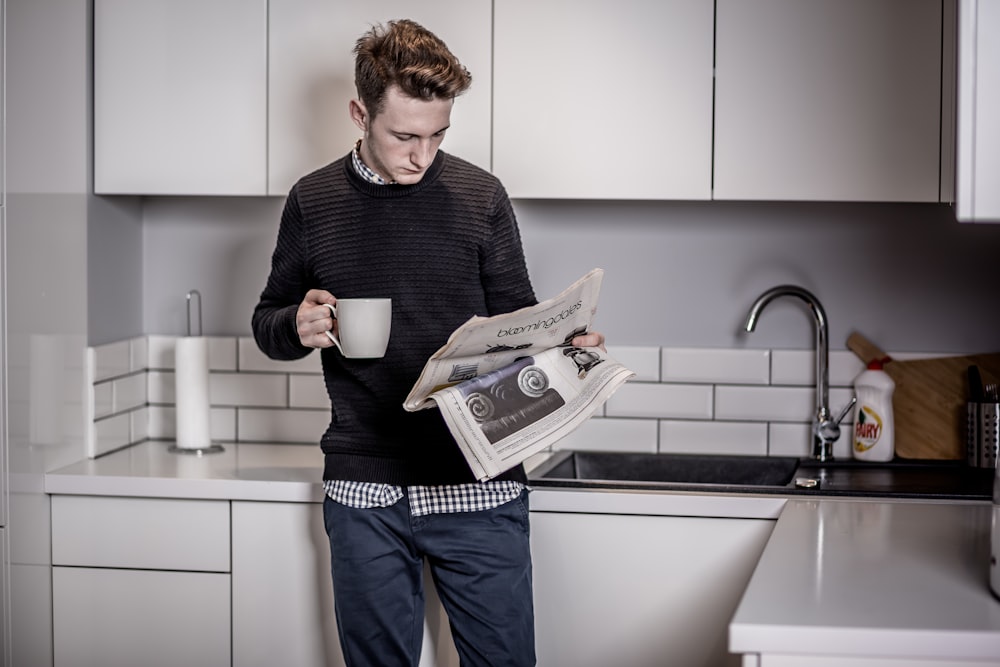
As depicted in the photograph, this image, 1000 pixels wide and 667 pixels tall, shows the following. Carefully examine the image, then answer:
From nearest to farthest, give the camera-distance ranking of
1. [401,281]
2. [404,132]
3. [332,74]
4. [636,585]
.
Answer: [404,132] < [401,281] < [636,585] < [332,74]

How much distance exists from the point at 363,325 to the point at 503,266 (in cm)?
36

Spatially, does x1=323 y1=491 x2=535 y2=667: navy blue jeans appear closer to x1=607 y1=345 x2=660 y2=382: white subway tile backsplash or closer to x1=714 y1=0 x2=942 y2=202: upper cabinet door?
x1=607 y1=345 x2=660 y2=382: white subway tile backsplash

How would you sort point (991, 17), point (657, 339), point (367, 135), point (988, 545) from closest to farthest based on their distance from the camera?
1. point (991, 17)
2. point (988, 545)
3. point (367, 135)
4. point (657, 339)

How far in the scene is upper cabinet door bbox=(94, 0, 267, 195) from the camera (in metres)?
2.44

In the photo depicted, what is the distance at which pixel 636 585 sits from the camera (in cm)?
220

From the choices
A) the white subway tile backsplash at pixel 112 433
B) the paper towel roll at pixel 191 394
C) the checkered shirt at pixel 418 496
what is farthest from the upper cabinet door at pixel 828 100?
the white subway tile backsplash at pixel 112 433

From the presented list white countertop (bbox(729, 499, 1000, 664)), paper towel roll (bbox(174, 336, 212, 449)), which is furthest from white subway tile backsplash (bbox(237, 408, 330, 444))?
white countertop (bbox(729, 499, 1000, 664))

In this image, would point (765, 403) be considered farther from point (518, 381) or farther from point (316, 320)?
point (316, 320)

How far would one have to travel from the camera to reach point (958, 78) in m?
1.56

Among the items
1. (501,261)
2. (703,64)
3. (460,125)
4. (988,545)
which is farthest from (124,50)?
(988,545)

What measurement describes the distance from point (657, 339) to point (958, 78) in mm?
1188

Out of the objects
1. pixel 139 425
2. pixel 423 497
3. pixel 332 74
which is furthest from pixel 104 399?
pixel 423 497

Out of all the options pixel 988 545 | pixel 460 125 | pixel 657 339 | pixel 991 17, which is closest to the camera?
pixel 991 17

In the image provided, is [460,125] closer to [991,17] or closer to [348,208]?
[348,208]
